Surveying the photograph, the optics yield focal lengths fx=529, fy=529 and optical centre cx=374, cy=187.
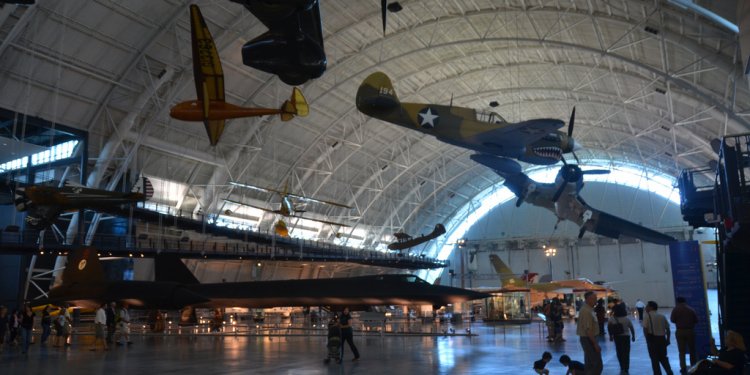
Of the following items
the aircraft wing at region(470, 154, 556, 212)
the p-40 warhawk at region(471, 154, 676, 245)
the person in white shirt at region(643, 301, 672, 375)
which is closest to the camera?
the person in white shirt at region(643, 301, 672, 375)

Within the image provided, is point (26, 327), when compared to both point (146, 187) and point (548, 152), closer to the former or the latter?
point (146, 187)

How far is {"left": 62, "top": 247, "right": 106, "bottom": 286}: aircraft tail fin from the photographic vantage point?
19.3m

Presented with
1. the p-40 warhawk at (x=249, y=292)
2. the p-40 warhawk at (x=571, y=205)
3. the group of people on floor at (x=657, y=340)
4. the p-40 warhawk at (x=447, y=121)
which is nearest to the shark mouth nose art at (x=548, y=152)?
the p-40 warhawk at (x=447, y=121)

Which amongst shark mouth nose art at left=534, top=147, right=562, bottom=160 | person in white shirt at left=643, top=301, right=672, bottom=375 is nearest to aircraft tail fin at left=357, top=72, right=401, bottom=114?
shark mouth nose art at left=534, top=147, right=562, bottom=160

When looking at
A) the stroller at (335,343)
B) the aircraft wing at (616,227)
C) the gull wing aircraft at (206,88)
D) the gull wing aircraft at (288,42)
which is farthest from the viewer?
the aircraft wing at (616,227)

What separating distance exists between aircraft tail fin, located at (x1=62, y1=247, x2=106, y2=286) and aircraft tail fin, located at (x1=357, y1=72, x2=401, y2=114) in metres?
11.5

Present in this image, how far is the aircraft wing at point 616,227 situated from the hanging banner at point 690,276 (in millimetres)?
16645

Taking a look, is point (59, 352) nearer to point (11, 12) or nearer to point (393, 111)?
point (393, 111)

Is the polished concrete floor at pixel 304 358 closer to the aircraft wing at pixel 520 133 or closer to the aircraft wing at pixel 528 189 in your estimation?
the aircraft wing at pixel 520 133

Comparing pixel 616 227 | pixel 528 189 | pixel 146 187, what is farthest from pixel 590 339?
pixel 616 227

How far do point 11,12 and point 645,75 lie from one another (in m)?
31.9

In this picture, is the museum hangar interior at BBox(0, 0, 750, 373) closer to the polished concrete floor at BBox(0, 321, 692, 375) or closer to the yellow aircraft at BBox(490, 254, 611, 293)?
the yellow aircraft at BBox(490, 254, 611, 293)

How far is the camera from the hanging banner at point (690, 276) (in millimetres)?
11578

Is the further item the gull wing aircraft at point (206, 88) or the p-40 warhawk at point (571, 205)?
the p-40 warhawk at point (571, 205)
